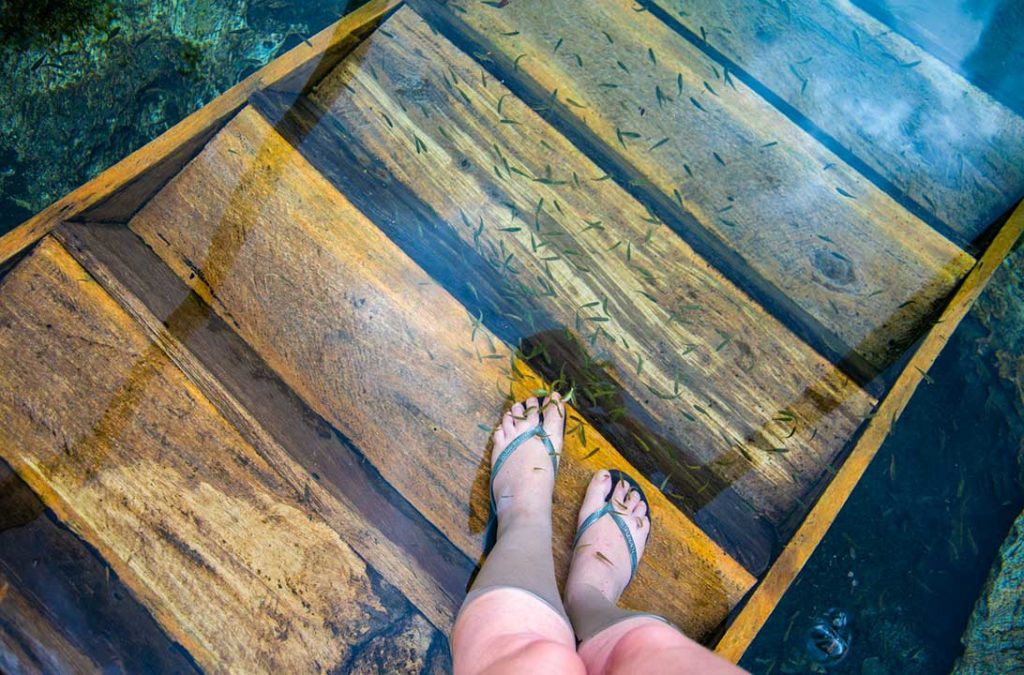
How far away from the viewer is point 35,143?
2.49m

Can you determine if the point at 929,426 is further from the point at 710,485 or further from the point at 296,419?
the point at 296,419

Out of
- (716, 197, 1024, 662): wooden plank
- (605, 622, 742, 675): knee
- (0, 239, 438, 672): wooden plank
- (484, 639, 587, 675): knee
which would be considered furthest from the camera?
(0, 239, 438, 672): wooden plank

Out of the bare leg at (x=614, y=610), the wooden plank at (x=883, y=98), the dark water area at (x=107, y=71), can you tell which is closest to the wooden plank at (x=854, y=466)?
the wooden plank at (x=883, y=98)

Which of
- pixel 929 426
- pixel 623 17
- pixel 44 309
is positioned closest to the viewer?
pixel 44 309

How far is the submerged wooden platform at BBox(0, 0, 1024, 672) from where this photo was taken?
187cm

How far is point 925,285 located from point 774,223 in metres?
0.47

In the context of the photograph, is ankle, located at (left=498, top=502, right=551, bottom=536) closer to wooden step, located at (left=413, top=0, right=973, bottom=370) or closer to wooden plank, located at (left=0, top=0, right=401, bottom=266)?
wooden step, located at (left=413, top=0, right=973, bottom=370)

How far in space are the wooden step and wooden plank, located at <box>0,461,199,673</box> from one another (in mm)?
1794

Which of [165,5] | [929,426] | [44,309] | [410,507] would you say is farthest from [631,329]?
[165,5]

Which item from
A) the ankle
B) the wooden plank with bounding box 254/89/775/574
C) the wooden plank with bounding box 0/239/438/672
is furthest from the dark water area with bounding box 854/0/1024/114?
the wooden plank with bounding box 0/239/438/672

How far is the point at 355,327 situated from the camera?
1.92 metres

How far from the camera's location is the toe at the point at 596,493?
1.91 meters

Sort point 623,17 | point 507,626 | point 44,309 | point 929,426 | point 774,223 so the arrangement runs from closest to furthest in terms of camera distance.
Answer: point 507,626 → point 44,309 → point 774,223 → point 623,17 → point 929,426

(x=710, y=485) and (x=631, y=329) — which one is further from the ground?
(x=631, y=329)
